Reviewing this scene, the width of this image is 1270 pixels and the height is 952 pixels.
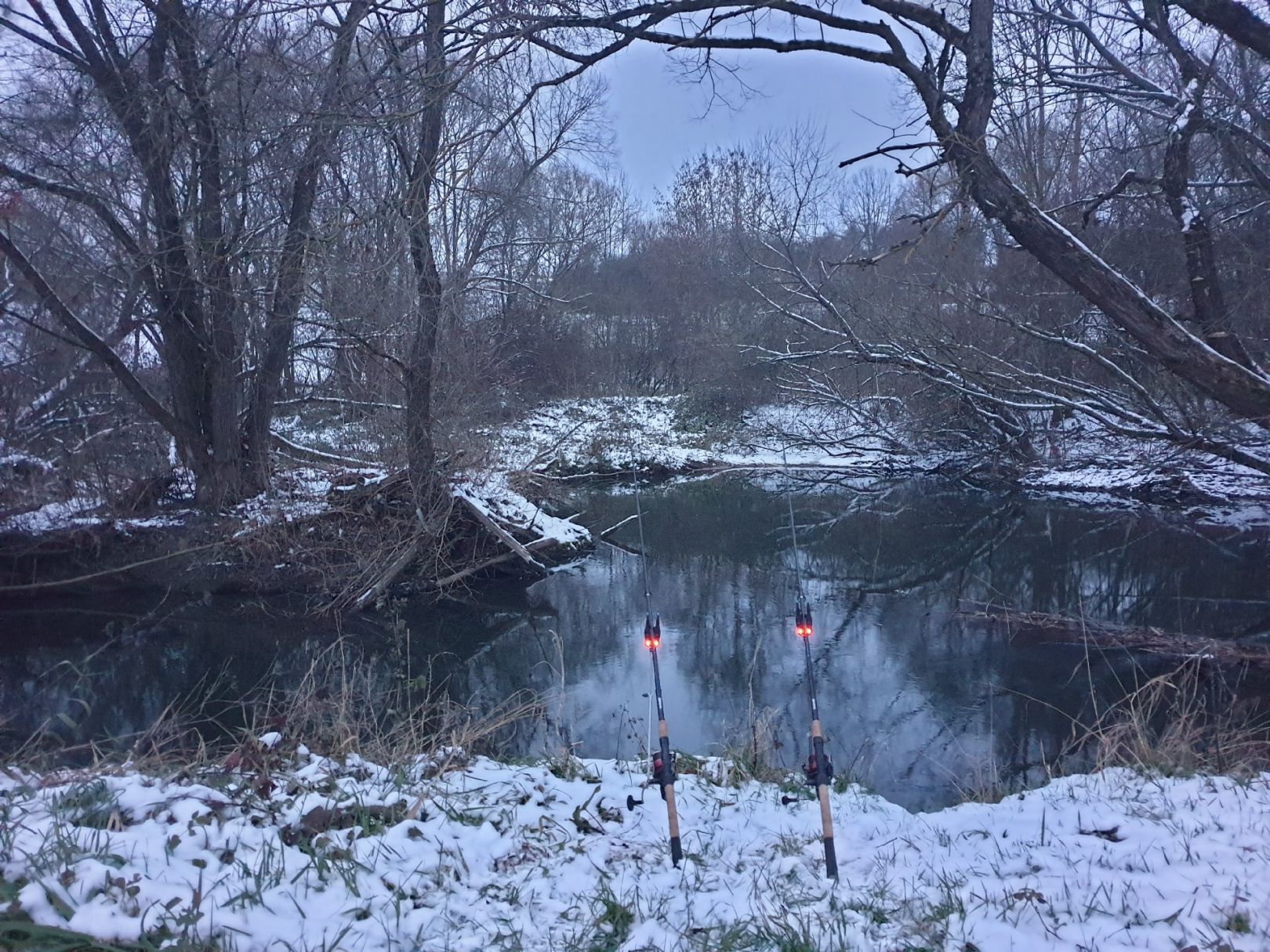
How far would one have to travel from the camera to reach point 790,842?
4207 mm

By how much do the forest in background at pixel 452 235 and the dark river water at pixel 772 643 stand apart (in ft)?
7.05

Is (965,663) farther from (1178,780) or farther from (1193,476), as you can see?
(1193,476)

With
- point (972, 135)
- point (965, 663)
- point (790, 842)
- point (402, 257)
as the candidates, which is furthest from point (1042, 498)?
point (790, 842)

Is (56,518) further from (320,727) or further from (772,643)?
(772,643)

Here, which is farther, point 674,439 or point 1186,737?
point 674,439

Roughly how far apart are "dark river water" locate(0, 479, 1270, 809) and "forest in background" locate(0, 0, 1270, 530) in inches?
84.6

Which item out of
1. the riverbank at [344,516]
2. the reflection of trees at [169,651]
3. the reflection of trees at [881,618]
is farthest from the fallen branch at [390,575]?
the reflection of trees at [881,618]

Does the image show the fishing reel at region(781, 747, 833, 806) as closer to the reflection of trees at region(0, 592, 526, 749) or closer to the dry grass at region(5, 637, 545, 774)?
the dry grass at region(5, 637, 545, 774)

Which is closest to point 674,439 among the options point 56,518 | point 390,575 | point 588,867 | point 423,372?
point 423,372

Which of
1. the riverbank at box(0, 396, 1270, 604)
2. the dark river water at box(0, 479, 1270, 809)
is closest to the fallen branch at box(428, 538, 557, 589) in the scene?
the riverbank at box(0, 396, 1270, 604)

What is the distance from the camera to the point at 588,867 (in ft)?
12.7

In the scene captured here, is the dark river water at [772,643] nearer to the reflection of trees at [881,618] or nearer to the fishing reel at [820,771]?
the reflection of trees at [881,618]

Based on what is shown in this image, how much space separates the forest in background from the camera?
5562 millimetres

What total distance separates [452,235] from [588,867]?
43.0 feet
